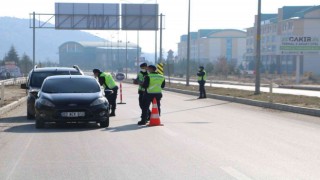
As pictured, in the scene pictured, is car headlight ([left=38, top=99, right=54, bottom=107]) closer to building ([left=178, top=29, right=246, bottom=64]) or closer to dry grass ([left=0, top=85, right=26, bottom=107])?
dry grass ([left=0, top=85, right=26, bottom=107])

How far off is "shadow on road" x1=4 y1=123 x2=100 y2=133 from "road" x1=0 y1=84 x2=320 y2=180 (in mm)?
24

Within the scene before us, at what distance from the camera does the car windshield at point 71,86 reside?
53.6 feet

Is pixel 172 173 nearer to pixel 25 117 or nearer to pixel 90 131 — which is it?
pixel 90 131

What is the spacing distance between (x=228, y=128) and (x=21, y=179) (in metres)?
8.15

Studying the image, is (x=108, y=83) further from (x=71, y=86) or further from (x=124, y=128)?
(x=124, y=128)

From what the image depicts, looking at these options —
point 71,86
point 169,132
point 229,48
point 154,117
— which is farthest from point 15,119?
point 229,48

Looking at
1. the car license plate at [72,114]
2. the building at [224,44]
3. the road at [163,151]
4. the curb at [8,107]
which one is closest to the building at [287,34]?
the building at [224,44]

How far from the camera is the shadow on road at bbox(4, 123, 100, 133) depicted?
14891mm

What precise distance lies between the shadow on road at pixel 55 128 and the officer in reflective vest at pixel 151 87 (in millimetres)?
1325

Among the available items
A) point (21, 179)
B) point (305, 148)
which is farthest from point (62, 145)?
point (305, 148)

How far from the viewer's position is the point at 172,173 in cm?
853

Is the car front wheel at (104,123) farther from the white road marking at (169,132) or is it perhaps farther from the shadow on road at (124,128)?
the white road marking at (169,132)

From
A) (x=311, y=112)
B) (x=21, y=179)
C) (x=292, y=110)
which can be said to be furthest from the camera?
(x=292, y=110)

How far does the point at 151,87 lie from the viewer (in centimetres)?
1666
